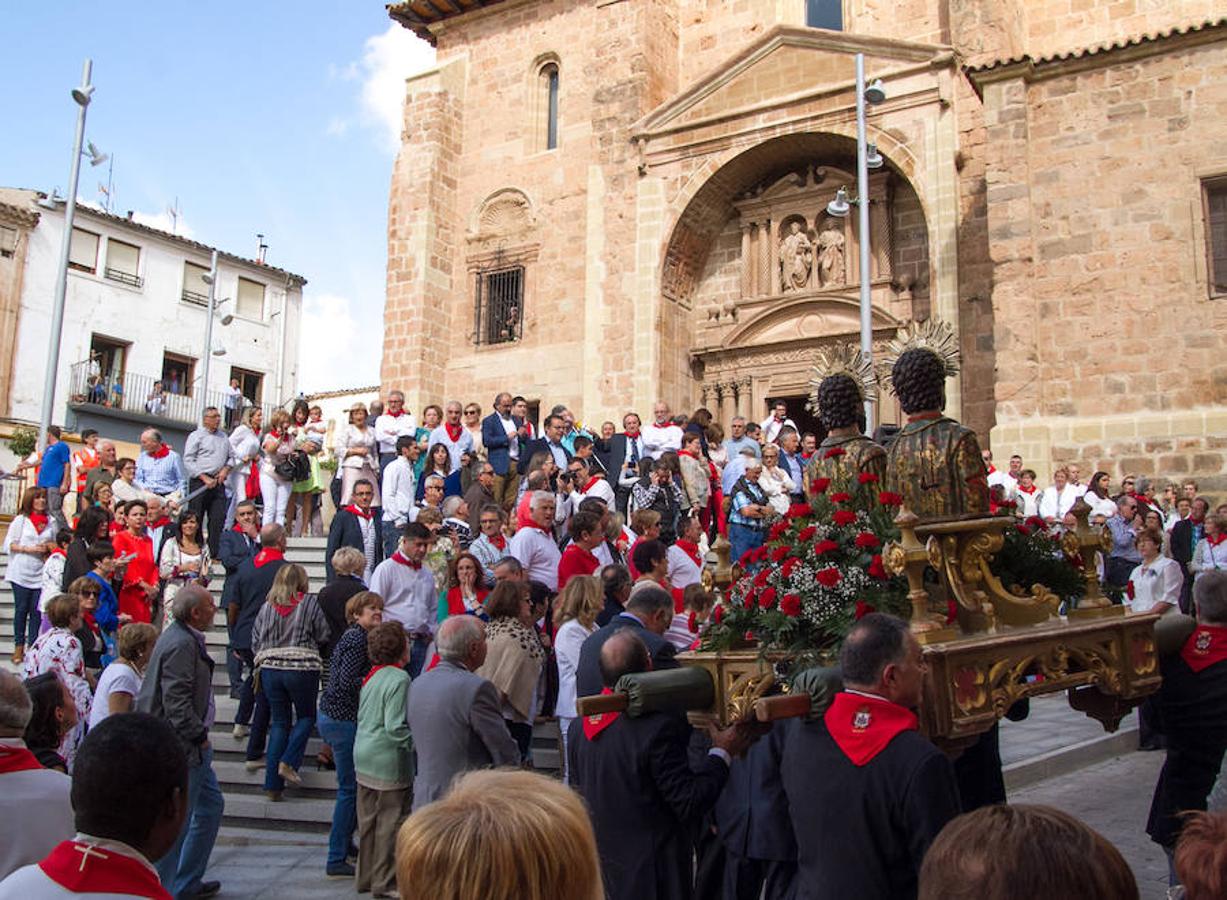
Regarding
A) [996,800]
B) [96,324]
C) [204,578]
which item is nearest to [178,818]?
[996,800]

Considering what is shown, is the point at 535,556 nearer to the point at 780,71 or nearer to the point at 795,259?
the point at 795,259

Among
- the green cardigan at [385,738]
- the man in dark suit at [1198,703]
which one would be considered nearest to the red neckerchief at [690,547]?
the green cardigan at [385,738]

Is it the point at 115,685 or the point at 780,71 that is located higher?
the point at 780,71

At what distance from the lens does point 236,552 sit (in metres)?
10.3

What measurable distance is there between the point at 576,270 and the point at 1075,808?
16858 mm

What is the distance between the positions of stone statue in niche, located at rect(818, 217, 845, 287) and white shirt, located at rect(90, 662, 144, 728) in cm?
1607

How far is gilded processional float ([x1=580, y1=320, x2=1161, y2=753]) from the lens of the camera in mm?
3305

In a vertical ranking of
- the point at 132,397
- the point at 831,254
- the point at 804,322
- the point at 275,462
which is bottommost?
the point at 275,462

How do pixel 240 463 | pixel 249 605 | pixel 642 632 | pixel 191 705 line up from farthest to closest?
pixel 240 463
pixel 249 605
pixel 191 705
pixel 642 632

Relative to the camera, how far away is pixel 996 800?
4.32m

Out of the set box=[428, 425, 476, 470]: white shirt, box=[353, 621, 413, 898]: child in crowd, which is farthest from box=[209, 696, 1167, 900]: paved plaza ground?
box=[428, 425, 476, 470]: white shirt

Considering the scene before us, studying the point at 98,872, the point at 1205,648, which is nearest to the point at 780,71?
the point at 1205,648

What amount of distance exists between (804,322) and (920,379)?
16428 millimetres

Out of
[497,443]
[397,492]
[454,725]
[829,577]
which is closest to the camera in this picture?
[829,577]
